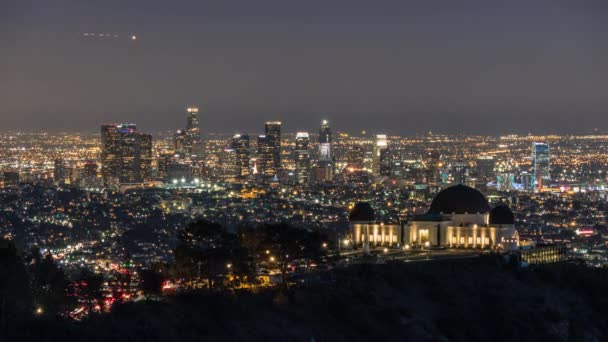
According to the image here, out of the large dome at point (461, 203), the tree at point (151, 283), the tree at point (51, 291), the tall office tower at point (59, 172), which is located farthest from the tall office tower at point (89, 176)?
the tree at point (151, 283)

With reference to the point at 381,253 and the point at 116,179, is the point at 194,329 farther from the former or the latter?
the point at 116,179

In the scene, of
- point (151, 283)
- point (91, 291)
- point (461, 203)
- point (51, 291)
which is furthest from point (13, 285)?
point (461, 203)

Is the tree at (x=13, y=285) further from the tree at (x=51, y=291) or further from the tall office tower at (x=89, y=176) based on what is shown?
the tall office tower at (x=89, y=176)

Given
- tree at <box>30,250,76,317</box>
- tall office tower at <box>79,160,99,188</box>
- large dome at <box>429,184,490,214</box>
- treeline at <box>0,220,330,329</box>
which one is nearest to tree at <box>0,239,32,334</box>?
treeline at <box>0,220,330,329</box>

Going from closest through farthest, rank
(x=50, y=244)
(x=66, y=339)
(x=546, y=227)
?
(x=66, y=339), (x=50, y=244), (x=546, y=227)

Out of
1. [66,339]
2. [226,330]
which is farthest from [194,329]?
[66,339]
